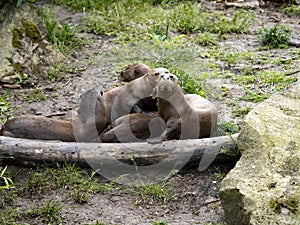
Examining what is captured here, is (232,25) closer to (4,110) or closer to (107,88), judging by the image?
(107,88)

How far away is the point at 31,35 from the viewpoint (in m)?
8.03

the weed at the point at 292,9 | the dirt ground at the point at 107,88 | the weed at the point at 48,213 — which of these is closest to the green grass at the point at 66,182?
the dirt ground at the point at 107,88

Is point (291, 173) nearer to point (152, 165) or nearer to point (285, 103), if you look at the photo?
point (285, 103)

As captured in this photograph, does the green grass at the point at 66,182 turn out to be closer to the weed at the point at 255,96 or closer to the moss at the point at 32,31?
the weed at the point at 255,96

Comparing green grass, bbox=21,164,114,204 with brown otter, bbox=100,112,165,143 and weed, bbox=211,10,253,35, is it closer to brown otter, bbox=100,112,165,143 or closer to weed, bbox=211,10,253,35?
brown otter, bbox=100,112,165,143

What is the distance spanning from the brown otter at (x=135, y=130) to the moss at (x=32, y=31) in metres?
3.00

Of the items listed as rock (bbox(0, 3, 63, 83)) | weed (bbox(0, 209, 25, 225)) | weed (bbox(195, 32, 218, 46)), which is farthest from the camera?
weed (bbox(195, 32, 218, 46))

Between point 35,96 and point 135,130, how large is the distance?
2181mm

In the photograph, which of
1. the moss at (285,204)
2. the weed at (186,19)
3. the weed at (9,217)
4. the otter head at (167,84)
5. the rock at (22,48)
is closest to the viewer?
the moss at (285,204)

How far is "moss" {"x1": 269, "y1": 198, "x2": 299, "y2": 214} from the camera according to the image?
3.74 meters

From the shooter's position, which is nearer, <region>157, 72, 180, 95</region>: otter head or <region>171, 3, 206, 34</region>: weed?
<region>157, 72, 180, 95</region>: otter head

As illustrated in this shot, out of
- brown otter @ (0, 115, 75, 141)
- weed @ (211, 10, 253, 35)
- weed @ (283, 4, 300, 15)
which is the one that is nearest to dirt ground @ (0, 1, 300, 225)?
weed @ (211, 10, 253, 35)

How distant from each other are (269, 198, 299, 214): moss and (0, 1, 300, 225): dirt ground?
0.77m

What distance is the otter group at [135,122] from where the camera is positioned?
17.7 ft
